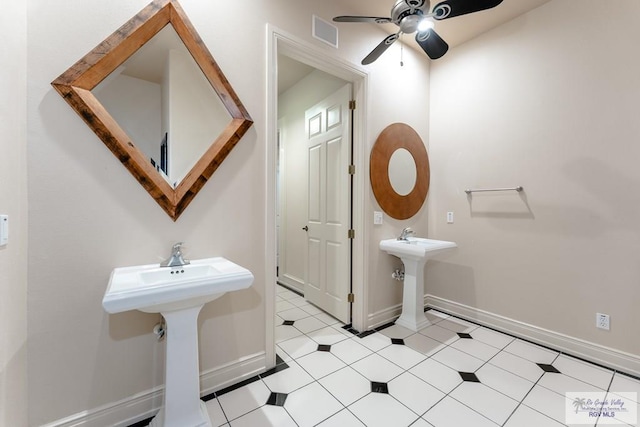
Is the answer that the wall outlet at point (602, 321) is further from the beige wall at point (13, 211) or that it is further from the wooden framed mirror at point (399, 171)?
the beige wall at point (13, 211)

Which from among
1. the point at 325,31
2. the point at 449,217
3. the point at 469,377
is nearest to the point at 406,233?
the point at 449,217

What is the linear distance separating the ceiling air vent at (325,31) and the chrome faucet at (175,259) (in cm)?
187

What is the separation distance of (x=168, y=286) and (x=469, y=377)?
1.98 meters

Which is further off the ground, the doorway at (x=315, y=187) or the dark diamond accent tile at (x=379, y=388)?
the doorway at (x=315, y=187)

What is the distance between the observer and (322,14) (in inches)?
85.3

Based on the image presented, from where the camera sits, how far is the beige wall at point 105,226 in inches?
49.3

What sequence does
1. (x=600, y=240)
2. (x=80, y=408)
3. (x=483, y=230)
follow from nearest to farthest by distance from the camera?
(x=80, y=408)
(x=600, y=240)
(x=483, y=230)

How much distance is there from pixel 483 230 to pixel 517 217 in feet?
1.03

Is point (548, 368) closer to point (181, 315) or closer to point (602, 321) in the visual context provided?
point (602, 321)

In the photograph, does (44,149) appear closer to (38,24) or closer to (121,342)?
(38,24)

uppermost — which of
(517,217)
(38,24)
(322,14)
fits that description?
(322,14)

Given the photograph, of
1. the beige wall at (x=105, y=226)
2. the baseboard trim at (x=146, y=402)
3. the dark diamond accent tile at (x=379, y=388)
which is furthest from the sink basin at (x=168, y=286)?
the dark diamond accent tile at (x=379, y=388)

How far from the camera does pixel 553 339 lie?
2.23 metres

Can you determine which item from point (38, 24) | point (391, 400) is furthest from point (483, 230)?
point (38, 24)
